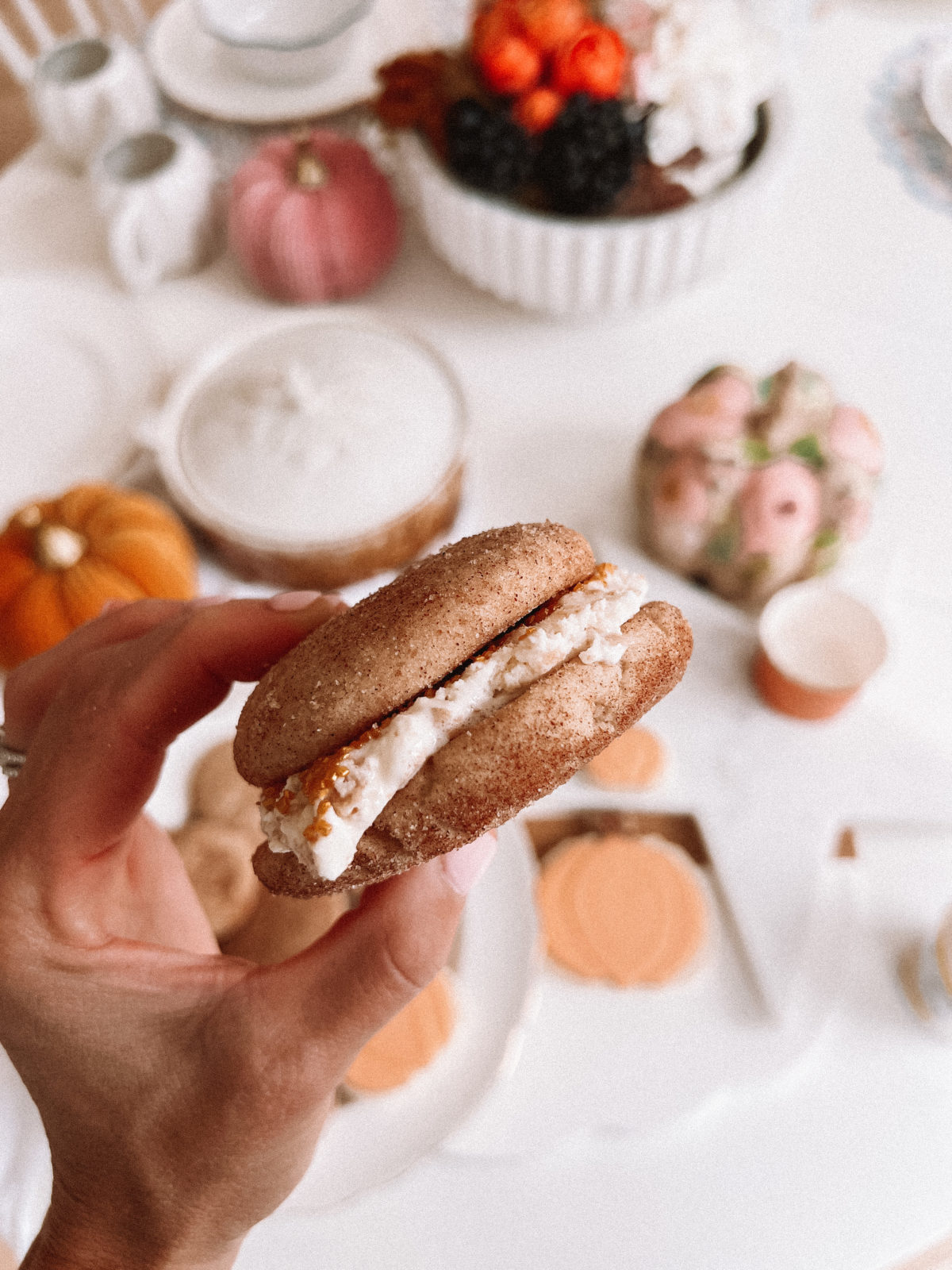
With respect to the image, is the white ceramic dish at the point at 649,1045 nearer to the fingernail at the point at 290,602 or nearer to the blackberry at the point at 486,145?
the fingernail at the point at 290,602

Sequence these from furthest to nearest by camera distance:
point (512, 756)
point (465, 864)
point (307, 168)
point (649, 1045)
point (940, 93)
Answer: point (940, 93) < point (307, 168) < point (649, 1045) < point (465, 864) < point (512, 756)

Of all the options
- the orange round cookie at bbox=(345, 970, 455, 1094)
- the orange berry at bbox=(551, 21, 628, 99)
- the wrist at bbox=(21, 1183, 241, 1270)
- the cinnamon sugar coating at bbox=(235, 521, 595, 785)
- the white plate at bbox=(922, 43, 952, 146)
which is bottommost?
the orange round cookie at bbox=(345, 970, 455, 1094)

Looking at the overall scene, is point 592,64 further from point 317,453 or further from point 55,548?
point 55,548

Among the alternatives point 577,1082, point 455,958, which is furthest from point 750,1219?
point 455,958

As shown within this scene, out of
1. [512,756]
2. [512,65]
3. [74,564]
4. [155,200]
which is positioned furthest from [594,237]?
[512,756]

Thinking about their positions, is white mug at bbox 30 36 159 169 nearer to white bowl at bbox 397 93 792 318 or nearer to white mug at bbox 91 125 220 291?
white mug at bbox 91 125 220 291

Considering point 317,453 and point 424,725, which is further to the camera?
point 317,453

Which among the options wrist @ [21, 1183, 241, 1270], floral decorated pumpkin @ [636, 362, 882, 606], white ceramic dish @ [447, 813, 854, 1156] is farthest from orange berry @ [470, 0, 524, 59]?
wrist @ [21, 1183, 241, 1270]
